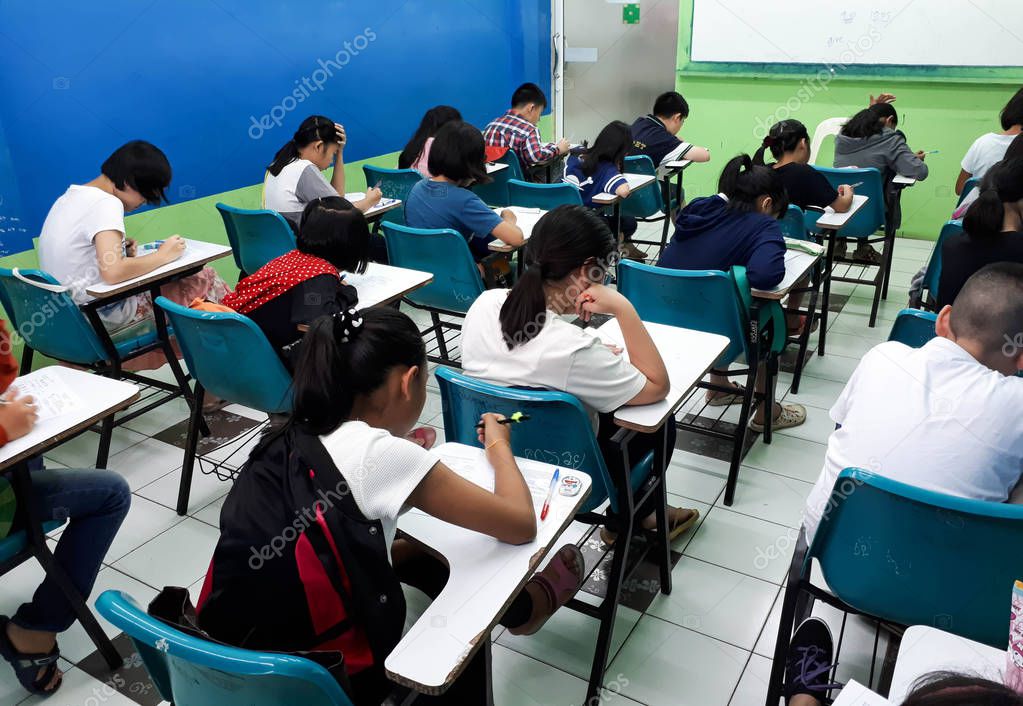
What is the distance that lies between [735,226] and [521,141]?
2.74 meters

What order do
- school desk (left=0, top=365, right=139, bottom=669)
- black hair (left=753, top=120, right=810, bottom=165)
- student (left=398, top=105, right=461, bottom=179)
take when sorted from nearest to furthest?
school desk (left=0, top=365, right=139, bottom=669) < black hair (left=753, top=120, right=810, bottom=165) < student (left=398, top=105, right=461, bottom=179)

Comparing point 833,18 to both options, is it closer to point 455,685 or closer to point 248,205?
point 248,205

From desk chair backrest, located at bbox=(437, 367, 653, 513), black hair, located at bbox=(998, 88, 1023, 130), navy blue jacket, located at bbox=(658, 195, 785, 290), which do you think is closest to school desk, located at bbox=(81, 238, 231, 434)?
desk chair backrest, located at bbox=(437, 367, 653, 513)

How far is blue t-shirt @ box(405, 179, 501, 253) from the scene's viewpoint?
338 centimetres

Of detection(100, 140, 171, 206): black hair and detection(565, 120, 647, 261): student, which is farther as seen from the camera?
detection(565, 120, 647, 261): student

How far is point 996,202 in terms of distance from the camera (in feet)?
8.62

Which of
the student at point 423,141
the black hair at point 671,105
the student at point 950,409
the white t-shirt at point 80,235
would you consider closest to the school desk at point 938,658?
the student at point 950,409

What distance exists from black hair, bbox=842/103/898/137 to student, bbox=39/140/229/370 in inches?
146

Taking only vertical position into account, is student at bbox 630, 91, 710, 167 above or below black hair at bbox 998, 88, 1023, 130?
below

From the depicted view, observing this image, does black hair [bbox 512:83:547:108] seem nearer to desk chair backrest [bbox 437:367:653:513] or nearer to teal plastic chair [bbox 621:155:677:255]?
teal plastic chair [bbox 621:155:677:255]

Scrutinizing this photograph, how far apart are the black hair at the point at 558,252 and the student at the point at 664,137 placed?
345 centimetres

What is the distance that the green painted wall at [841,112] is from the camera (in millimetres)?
5402

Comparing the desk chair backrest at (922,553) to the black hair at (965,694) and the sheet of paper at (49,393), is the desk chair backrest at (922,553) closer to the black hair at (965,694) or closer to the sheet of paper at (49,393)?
the black hair at (965,694)

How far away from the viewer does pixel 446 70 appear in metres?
6.03
